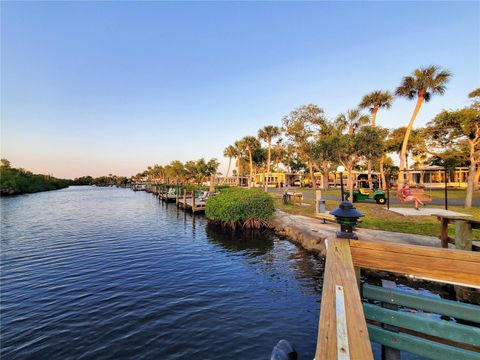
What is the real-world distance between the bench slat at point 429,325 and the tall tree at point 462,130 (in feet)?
58.9

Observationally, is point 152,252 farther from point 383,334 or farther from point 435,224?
point 435,224

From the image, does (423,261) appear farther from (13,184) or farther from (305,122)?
(13,184)

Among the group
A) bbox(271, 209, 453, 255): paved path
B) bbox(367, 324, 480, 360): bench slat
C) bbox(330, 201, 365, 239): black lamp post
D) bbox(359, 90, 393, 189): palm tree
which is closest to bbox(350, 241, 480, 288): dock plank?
bbox(367, 324, 480, 360): bench slat

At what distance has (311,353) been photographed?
436 cm

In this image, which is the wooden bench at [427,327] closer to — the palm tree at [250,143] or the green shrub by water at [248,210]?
the green shrub by water at [248,210]

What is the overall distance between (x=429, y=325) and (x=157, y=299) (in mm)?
6200

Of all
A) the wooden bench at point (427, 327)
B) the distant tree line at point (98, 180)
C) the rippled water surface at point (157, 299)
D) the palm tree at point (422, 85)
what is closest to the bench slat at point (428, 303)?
the wooden bench at point (427, 327)

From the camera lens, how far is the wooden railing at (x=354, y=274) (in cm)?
115

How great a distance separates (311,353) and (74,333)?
4.73m

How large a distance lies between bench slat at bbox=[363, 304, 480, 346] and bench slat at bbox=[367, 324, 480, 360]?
67 mm

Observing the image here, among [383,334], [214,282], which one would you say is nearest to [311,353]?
[383,334]

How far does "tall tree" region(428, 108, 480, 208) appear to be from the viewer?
1467 cm

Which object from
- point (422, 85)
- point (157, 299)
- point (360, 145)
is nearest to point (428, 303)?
point (157, 299)

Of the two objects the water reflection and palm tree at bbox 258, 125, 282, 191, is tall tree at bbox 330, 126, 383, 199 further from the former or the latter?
palm tree at bbox 258, 125, 282, 191
